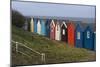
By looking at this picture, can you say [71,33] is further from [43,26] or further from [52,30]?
[43,26]

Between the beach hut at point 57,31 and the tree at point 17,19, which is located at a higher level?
the tree at point 17,19

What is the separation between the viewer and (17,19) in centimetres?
224

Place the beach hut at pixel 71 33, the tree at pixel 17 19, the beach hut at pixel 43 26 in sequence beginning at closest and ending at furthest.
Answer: the tree at pixel 17 19 → the beach hut at pixel 43 26 → the beach hut at pixel 71 33

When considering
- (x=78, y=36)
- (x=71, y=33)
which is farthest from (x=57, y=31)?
(x=78, y=36)

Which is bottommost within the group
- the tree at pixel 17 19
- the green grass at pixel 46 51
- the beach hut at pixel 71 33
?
the green grass at pixel 46 51

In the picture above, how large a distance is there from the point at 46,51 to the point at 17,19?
1.71 ft

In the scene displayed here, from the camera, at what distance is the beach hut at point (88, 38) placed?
8.37ft

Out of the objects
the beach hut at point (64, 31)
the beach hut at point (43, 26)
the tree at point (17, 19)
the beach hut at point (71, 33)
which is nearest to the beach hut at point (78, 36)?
the beach hut at point (71, 33)

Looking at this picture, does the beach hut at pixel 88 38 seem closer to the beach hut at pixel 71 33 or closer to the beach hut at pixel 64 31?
the beach hut at pixel 71 33

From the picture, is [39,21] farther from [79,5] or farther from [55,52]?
[79,5]

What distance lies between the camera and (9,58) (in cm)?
221

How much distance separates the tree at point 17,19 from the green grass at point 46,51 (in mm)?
53

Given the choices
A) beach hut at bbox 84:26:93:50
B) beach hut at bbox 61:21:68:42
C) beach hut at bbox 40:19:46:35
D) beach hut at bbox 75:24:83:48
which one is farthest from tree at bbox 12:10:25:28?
beach hut at bbox 84:26:93:50

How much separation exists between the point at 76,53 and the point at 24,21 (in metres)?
0.79
